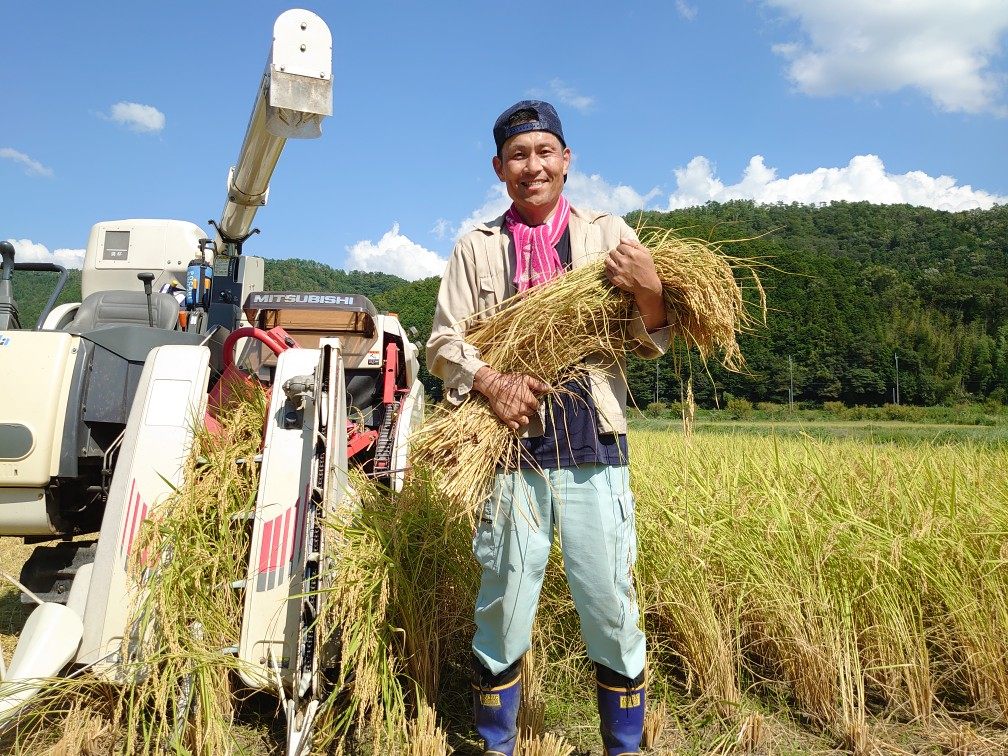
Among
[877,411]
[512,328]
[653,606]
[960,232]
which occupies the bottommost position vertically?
[653,606]

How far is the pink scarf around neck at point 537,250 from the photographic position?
7.16ft

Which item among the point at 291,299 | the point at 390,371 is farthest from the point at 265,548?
the point at 390,371

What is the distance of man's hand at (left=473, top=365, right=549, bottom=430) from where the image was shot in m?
2.03

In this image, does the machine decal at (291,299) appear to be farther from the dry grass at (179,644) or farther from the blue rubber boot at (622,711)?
the blue rubber boot at (622,711)

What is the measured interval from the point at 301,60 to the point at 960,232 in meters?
46.7

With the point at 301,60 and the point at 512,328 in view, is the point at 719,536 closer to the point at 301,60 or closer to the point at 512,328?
the point at 512,328

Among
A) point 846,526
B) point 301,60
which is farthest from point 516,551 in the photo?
point 301,60

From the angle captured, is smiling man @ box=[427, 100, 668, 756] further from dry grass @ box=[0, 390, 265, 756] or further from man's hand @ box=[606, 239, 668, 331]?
dry grass @ box=[0, 390, 265, 756]

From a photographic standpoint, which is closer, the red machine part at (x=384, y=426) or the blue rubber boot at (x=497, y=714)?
the blue rubber boot at (x=497, y=714)

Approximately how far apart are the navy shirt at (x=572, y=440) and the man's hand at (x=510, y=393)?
64 millimetres

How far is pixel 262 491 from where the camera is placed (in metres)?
2.39

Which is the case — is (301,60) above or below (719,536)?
above

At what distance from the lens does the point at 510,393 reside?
6.69 ft

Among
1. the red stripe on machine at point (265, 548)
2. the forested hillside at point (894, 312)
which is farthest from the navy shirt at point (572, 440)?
the forested hillside at point (894, 312)
